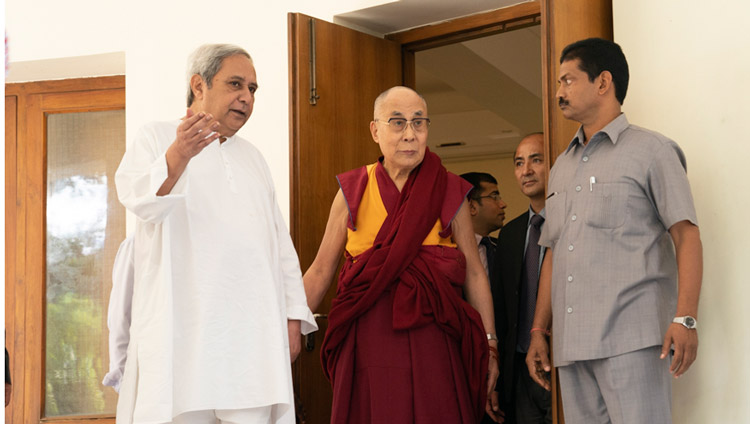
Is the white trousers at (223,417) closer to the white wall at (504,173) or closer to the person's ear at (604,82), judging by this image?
the person's ear at (604,82)

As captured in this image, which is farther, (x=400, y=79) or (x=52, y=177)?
(x=52, y=177)

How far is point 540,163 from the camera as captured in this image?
11.2 ft

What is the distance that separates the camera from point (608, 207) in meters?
2.53

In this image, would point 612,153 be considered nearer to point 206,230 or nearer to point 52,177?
point 206,230

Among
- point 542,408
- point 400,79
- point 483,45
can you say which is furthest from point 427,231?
point 483,45

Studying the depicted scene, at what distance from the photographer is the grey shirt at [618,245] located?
2.45 metres

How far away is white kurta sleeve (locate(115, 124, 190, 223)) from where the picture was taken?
219 cm

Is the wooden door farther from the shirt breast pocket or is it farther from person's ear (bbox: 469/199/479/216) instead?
the shirt breast pocket

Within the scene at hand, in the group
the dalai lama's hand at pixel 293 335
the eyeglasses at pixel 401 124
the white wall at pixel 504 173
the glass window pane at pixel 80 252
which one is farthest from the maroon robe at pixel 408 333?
the white wall at pixel 504 173

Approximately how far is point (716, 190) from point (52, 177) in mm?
3847

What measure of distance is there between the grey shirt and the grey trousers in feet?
0.13

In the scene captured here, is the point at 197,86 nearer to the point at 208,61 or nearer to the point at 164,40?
the point at 208,61

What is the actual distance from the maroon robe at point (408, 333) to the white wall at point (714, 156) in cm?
71

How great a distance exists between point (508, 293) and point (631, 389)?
3.02 feet
